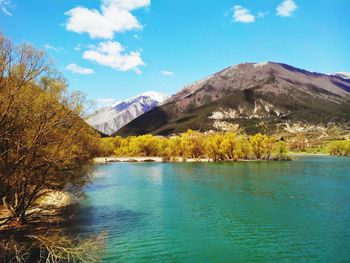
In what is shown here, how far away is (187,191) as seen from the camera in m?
62.9

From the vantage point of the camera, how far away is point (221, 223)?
1538 inches

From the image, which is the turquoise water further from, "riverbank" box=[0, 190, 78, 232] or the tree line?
the tree line

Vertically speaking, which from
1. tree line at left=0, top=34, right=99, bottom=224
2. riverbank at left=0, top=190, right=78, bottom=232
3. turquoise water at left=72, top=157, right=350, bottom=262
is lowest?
turquoise water at left=72, top=157, right=350, bottom=262

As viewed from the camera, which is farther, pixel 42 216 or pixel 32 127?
pixel 42 216

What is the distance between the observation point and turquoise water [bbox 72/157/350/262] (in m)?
29.1

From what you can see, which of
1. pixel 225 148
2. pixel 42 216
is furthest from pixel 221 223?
pixel 225 148

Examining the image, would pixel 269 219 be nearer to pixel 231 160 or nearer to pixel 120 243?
pixel 120 243

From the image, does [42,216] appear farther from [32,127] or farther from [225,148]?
[225,148]

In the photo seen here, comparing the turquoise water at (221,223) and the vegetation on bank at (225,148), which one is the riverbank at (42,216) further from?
the vegetation on bank at (225,148)

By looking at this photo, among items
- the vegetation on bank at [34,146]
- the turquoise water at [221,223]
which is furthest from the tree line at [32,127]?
the turquoise water at [221,223]

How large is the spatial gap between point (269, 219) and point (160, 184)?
36143mm

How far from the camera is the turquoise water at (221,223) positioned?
29125 mm

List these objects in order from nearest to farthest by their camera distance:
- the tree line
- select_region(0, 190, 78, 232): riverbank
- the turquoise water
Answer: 1. the tree line
2. the turquoise water
3. select_region(0, 190, 78, 232): riverbank

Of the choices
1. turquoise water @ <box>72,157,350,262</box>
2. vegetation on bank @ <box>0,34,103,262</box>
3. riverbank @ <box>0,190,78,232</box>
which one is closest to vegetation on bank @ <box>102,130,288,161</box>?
turquoise water @ <box>72,157,350,262</box>
